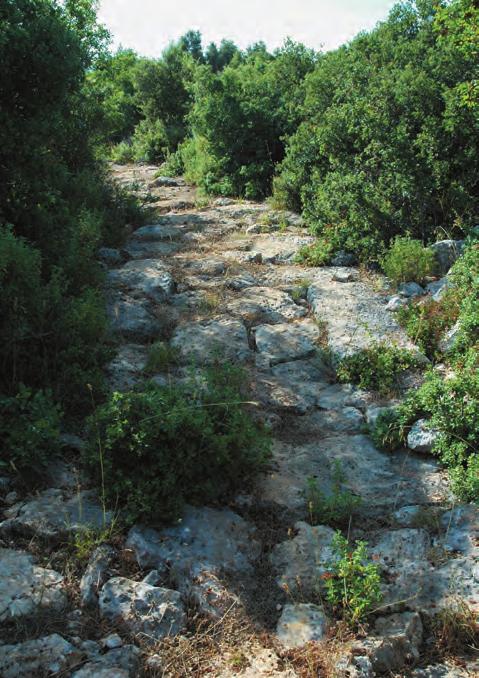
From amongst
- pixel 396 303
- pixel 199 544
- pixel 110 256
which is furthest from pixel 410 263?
pixel 199 544

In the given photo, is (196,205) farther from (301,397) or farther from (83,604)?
(83,604)

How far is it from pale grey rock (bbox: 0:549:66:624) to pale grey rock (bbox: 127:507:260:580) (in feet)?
1.72

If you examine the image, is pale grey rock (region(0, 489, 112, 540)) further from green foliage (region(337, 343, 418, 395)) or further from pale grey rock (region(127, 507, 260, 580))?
green foliage (region(337, 343, 418, 395))

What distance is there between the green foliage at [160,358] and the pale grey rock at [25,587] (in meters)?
2.64

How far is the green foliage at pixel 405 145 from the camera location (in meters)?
8.79

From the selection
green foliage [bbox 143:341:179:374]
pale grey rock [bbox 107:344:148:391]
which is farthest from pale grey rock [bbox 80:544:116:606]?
green foliage [bbox 143:341:179:374]

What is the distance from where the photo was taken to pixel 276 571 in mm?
4148

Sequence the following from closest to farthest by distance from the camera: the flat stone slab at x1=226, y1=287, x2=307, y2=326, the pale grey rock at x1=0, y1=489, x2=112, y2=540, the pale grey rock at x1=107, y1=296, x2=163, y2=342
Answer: the pale grey rock at x1=0, y1=489, x2=112, y2=540
the pale grey rock at x1=107, y1=296, x2=163, y2=342
the flat stone slab at x1=226, y1=287, x2=307, y2=326

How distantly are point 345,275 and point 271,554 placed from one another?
5.36 meters

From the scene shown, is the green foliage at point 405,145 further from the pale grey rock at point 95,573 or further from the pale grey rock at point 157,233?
the pale grey rock at point 95,573

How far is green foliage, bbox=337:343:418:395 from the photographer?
6.40 m

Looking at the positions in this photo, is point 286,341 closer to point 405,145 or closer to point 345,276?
point 345,276

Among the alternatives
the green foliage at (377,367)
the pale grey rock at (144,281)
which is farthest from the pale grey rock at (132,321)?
the green foliage at (377,367)

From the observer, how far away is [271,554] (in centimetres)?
429
